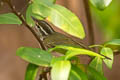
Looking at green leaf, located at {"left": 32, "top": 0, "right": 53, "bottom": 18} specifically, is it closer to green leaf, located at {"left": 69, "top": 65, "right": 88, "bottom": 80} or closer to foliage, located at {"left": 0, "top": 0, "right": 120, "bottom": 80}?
foliage, located at {"left": 0, "top": 0, "right": 120, "bottom": 80}

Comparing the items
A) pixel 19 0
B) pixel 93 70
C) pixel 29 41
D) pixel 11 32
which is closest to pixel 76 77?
pixel 93 70

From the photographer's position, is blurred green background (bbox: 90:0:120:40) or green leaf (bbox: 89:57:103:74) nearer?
green leaf (bbox: 89:57:103:74)

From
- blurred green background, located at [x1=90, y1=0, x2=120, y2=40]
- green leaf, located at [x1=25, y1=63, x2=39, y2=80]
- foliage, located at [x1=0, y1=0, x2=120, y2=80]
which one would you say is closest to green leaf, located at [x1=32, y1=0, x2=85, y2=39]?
foliage, located at [x1=0, y1=0, x2=120, y2=80]

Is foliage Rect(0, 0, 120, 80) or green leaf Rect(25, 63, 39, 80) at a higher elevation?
foliage Rect(0, 0, 120, 80)

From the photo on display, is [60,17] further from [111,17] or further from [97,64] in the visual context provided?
[111,17]

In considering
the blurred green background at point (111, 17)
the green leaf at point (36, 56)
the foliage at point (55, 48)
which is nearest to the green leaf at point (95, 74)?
the foliage at point (55, 48)

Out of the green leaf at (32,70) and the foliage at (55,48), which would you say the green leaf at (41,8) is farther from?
the green leaf at (32,70)
